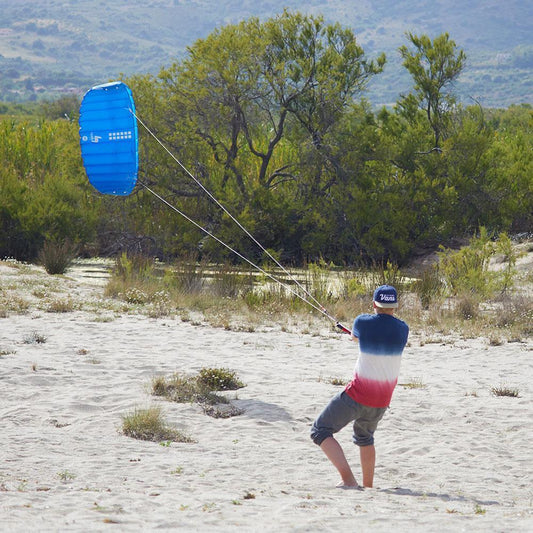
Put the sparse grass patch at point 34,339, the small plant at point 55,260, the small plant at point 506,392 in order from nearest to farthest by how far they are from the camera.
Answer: the small plant at point 506,392
the sparse grass patch at point 34,339
the small plant at point 55,260

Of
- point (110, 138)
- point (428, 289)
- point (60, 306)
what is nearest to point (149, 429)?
point (60, 306)

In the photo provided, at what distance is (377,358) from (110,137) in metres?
9.22

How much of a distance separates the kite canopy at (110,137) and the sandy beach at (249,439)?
288 centimetres

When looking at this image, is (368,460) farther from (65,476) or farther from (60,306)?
(60,306)

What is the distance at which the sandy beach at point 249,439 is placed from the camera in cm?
451

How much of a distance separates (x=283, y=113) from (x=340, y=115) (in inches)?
54.2

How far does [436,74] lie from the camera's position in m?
21.1

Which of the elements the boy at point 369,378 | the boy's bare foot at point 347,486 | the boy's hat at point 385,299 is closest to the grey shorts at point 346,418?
the boy at point 369,378

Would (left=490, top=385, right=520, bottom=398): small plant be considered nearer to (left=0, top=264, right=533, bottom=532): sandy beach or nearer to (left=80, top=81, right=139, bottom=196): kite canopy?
(left=0, top=264, right=533, bottom=532): sandy beach

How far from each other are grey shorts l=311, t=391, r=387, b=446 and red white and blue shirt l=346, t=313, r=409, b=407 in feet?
0.16

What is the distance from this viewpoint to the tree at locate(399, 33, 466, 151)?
68.7 ft

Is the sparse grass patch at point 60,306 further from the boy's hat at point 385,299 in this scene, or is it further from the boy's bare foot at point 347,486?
the boy's hat at point 385,299

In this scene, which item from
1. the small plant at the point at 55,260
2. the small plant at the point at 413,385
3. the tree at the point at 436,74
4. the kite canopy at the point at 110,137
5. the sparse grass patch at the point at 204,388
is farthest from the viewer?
the tree at the point at 436,74

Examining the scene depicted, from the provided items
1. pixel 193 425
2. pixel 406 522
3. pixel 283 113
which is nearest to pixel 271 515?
pixel 406 522
